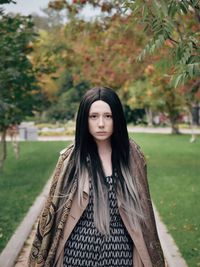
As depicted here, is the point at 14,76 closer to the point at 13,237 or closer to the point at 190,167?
the point at 13,237

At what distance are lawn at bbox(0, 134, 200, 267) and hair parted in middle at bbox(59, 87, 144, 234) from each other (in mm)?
3930

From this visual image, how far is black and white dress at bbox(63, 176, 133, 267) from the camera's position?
303 cm

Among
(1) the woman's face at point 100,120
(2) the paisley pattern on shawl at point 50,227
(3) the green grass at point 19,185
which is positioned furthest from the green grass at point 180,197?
(1) the woman's face at point 100,120

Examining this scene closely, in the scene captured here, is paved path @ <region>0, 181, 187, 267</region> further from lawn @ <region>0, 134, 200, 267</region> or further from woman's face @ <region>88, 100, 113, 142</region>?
woman's face @ <region>88, 100, 113, 142</region>

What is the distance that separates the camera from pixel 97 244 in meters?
3.02

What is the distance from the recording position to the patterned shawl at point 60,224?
121 inches

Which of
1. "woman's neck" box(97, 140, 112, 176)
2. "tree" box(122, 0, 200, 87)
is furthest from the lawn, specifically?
"woman's neck" box(97, 140, 112, 176)

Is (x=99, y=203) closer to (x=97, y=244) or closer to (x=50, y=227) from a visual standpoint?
(x=97, y=244)

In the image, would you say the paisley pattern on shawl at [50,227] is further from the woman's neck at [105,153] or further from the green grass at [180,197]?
the green grass at [180,197]

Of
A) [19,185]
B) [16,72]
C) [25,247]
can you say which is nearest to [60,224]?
[25,247]

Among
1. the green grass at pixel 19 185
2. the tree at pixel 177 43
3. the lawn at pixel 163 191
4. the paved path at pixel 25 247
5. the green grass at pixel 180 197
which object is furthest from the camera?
the green grass at pixel 19 185

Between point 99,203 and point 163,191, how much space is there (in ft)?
33.8

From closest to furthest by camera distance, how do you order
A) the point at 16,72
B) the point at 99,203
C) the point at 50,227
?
the point at 99,203 → the point at 50,227 → the point at 16,72

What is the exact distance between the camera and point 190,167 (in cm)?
1888
